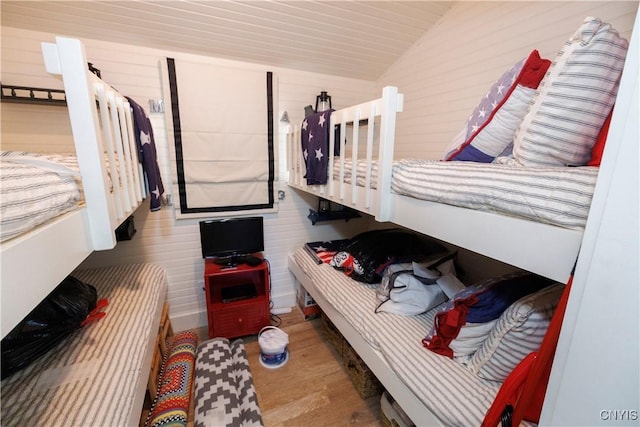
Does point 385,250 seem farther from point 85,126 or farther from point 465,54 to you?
point 85,126

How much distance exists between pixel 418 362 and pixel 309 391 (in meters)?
0.94

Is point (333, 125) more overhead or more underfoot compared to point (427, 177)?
more overhead

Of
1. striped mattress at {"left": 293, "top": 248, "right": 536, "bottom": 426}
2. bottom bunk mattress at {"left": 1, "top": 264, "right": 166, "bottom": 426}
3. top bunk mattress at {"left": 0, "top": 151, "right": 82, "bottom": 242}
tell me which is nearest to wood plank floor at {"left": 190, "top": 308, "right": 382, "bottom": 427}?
striped mattress at {"left": 293, "top": 248, "right": 536, "bottom": 426}

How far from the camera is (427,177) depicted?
954 mm

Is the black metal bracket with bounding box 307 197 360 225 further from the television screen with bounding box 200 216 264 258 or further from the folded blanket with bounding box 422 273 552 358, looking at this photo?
the folded blanket with bounding box 422 273 552 358

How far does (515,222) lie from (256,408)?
161cm

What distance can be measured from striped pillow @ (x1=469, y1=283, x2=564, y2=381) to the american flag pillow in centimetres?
59

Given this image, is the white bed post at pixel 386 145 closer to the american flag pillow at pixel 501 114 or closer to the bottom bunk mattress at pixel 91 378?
the american flag pillow at pixel 501 114

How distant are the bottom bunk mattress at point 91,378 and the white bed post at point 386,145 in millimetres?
1185

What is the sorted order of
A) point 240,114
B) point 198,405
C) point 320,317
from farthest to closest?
point 320,317, point 240,114, point 198,405

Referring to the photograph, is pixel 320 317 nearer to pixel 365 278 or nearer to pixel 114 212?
pixel 365 278

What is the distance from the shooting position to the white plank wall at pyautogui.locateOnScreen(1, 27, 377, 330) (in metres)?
1.66

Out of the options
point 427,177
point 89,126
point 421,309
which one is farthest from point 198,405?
point 427,177

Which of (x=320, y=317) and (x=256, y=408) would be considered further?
(x=320, y=317)
